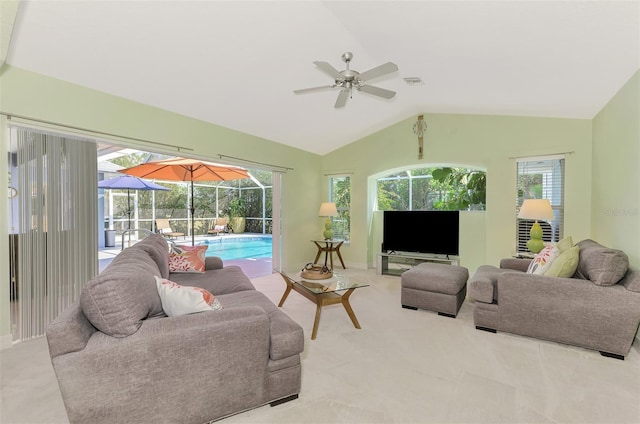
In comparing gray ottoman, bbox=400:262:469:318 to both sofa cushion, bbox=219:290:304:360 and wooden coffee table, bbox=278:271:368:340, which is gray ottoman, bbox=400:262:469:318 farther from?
sofa cushion, bbox=219:290:304:360

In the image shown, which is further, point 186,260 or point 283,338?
point 186,260

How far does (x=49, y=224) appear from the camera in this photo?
292 centimetres

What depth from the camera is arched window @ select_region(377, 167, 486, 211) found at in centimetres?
591

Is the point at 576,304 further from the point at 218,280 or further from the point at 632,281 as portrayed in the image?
the point at 218,280

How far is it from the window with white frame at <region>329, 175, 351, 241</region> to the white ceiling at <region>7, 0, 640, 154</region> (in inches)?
103

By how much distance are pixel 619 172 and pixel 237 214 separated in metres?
11.5

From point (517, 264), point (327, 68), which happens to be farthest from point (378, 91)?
point (517, 264)

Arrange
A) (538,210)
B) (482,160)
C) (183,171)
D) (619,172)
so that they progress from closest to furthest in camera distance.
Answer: (619,172) < (538,210) < (482,160) < (183,171)

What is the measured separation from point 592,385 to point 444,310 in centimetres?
143

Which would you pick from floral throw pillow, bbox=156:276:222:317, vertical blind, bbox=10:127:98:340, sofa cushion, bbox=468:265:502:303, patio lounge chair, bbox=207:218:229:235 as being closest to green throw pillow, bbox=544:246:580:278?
sofa cushion, bbox=468:265:502:303

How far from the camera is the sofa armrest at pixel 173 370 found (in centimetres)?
142

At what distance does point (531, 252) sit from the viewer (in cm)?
430

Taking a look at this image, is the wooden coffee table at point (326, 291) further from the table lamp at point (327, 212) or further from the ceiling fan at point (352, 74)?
the table lamp at point (327, 212)

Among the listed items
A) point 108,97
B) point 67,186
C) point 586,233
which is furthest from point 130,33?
point 586,233
